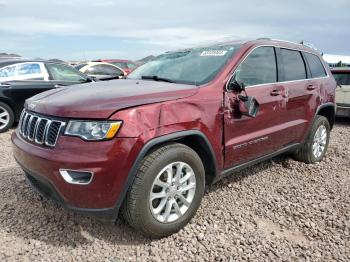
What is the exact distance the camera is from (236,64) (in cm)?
343

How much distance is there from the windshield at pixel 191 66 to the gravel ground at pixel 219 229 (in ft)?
4.31

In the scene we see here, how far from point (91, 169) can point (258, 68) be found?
7.28 feet

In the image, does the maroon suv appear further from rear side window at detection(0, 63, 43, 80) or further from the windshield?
rear side window at detection(0, 63, 43, 80)

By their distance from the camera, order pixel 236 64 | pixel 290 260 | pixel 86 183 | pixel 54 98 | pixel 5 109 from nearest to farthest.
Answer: pixel 86 183 → pixel 290 260 → pixel 54 98 → pixel 236 64 → pixel 5 109

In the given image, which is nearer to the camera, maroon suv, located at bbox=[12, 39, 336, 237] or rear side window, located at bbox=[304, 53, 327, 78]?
maroon suv, located at bbox=[12, 39, 336, 237]

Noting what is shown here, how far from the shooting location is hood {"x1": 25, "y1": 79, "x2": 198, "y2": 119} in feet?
8.43

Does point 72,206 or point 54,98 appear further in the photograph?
point 54,98

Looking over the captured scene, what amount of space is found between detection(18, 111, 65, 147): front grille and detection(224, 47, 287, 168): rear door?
1512 millimetres

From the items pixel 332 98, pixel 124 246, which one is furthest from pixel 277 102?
pixel 124 246

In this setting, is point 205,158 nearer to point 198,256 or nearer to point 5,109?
point 198,256

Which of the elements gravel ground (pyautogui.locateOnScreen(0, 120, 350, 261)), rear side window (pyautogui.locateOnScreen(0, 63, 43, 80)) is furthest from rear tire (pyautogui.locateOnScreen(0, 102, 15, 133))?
gravel ground (pyautogui.locateOnScreen(0, 120, 350, 261))

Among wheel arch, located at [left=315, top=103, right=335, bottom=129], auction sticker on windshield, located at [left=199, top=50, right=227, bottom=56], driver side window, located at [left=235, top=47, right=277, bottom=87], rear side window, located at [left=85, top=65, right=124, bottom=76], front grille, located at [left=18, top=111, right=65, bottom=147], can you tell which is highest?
auction sticker on windshield, located at [left=199, top=50, right=227, bottom=56]

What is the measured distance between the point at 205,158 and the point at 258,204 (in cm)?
91

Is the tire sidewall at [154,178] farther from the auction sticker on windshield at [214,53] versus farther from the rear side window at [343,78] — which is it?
the rear side window at [343,78]
